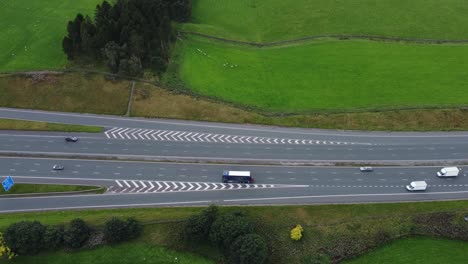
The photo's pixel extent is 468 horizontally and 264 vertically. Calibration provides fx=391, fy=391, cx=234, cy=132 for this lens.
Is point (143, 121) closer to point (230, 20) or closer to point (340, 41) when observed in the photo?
point (230, 20)

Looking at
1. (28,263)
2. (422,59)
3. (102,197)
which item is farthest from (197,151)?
(422,59)

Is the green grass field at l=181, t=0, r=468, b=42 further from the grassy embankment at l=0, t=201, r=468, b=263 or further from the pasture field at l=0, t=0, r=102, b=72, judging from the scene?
the grassy embankment at l=0, t=201, r=468, b=263

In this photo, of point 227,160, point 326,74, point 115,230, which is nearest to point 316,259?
point 227,160

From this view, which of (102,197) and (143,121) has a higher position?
(143,121)

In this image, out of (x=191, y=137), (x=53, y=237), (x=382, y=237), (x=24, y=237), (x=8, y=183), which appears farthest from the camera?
A: (x=191, y=137)

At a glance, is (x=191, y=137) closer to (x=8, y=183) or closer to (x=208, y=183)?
(x=208, y=183)

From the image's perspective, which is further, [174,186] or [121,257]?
[174,186]

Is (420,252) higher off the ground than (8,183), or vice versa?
(8,183)

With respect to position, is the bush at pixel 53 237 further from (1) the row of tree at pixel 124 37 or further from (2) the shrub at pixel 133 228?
(1) the row of tree at pixel 124 37
